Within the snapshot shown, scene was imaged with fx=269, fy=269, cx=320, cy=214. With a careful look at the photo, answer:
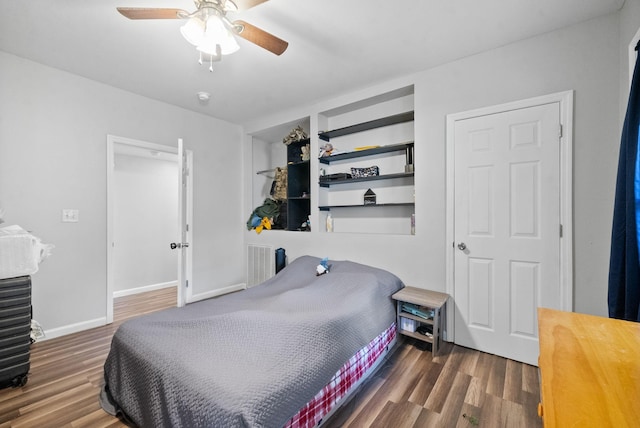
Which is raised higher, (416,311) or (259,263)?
(259,263)

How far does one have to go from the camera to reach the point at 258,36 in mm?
1716

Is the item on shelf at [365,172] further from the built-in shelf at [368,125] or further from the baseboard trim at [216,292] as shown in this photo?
the baseboard trim at [216,292]

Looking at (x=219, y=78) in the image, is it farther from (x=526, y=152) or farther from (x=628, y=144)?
(x=628, y=144)

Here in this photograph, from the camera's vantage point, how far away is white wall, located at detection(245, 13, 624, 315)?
188cm

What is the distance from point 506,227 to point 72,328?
4.17 m

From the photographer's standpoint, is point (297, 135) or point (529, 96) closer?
point (529, 96)

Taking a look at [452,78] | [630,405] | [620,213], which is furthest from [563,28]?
[630,405]

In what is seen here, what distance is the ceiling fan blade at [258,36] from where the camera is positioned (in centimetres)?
162

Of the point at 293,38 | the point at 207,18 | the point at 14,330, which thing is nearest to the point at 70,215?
the point at 14,330

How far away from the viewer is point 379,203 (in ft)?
10.2

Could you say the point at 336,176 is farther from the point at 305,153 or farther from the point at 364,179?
the point at 305,153

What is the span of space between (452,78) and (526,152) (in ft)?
3.05

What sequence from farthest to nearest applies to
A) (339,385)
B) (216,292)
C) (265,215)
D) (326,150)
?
1. (265,215)
2. (216,292)
3. (326,150)
4. (339,385)

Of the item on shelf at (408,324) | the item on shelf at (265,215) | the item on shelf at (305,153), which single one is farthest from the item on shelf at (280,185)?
the item on shelf at (408,324)
